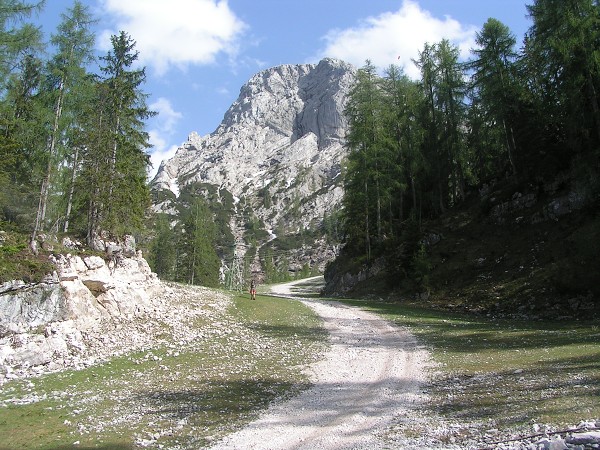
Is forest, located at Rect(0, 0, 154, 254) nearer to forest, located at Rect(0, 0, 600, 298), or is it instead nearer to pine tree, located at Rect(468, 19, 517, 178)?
forest, located at Rect(0, 0, 600, 298)

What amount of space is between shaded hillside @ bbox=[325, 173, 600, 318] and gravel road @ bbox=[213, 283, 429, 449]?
11.2 m

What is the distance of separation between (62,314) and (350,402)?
43.8ft

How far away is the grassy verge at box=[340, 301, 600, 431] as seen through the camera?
9.36 metres

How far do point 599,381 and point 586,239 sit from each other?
1587 cm

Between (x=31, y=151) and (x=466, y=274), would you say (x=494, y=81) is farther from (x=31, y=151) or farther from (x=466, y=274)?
(x=31, y=151)

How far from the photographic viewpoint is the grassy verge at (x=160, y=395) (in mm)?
9672

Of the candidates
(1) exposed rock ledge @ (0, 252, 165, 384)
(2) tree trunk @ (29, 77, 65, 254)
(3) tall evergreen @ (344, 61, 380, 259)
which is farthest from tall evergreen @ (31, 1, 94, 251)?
(3) tall evergreen @ (344, 61, 380, 259)

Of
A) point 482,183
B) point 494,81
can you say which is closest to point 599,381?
point 494,81

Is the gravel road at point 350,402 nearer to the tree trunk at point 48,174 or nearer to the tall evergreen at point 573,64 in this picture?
the tree trunk at point 48,174

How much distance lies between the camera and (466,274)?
33625 millimetres

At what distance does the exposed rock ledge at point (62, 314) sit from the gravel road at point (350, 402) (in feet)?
29.9

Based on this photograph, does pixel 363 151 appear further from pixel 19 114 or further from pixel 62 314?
pixel 62 314

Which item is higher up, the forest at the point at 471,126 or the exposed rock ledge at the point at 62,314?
the forest at the point at 471,126

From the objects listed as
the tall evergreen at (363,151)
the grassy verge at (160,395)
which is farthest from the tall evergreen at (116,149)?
the tall evergreen at (363,151)
